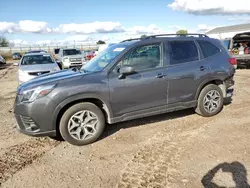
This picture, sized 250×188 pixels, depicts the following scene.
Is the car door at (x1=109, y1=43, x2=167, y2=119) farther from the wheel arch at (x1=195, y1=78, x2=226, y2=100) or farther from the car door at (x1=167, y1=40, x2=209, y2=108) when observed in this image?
the wheel arch at (x1=195, y1=78, x2=226, y2=100)

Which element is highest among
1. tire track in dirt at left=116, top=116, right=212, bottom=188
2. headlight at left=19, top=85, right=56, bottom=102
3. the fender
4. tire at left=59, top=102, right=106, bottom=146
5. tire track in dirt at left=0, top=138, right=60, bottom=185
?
headlight at left=19, top=85, right=56, bottom=102

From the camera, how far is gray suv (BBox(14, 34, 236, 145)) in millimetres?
4238

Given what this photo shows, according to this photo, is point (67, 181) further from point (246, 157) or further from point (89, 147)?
point (246, 157)

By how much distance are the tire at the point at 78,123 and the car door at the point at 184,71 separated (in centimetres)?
156

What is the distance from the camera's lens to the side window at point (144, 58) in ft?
15.7

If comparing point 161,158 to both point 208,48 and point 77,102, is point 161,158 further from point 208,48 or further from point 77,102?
point 208,48

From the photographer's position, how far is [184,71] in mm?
5168

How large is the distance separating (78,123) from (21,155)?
108 cm

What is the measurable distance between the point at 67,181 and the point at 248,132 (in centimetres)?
347

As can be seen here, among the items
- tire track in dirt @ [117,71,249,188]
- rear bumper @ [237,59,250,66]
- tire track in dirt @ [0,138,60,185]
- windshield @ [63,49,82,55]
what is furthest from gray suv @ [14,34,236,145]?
windshield @ [63,49,82,55]

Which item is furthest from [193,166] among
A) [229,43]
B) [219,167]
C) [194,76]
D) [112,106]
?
[229,43]

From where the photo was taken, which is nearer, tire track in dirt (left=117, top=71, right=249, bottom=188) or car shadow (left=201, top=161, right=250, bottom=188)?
car shadow (left=201, top=161, right=250, bottom=188)

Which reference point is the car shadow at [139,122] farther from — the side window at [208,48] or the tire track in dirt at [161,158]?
the side window at [208,48]

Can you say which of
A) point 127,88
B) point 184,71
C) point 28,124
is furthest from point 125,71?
point 28,124
